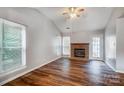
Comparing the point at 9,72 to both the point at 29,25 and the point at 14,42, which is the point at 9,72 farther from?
the point at 29,25

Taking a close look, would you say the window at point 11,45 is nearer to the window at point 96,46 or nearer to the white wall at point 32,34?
the white wall at point 32,34

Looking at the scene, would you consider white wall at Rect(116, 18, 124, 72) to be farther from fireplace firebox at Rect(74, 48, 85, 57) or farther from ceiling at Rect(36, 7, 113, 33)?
fireplace firebox at Rect(74, 48, 85, 57)

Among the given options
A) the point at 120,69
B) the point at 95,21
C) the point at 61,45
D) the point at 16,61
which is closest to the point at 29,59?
the point at 16,61

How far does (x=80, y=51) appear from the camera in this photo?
758 cm

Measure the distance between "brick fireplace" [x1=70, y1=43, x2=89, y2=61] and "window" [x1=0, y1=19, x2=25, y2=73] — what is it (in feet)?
15.4

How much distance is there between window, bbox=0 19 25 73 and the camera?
2.83 meters

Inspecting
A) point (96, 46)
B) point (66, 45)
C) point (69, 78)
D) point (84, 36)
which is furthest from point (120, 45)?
point (66, 45)

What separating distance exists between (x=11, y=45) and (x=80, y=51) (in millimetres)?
5248

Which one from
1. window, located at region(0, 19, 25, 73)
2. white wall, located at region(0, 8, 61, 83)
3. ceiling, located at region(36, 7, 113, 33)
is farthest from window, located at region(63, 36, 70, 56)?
window, located at region(0, 19, 25, 73)

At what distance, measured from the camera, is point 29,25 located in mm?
3799

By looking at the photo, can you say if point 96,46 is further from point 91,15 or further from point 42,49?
point 42,49

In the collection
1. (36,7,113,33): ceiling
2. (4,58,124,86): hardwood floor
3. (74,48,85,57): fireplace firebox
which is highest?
(36,7,113,33): ceiling

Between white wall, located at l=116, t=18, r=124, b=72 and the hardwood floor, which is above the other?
white wall, located at l=116, t=18, r=124, b=72

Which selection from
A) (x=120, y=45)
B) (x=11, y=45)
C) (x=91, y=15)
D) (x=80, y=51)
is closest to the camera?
(x=11, y=45)
